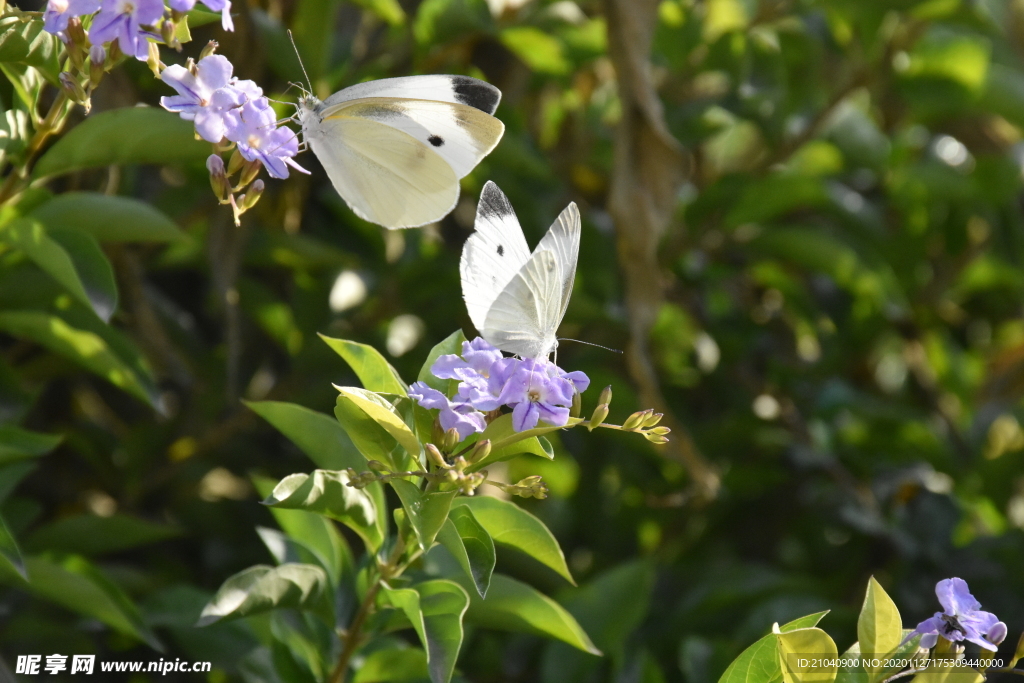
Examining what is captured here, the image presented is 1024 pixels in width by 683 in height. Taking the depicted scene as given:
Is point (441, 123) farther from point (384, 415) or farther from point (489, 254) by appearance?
point (384, 415)

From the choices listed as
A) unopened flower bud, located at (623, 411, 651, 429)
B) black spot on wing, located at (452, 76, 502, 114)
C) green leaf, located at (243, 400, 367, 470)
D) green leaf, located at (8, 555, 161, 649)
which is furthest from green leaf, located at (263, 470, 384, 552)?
black spot on wing, located at (452, 76, 502, 114)

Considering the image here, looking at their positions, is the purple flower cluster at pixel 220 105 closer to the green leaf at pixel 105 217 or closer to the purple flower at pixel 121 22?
the purple flower at pixel 121 22

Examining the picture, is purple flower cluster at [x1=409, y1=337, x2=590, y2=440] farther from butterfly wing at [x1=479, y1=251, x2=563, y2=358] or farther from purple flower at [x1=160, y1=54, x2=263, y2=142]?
purple flower at [x1=160, y1=54, x2=263, y2=142]

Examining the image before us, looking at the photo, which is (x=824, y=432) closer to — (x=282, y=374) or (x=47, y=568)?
(x=282, y=374)

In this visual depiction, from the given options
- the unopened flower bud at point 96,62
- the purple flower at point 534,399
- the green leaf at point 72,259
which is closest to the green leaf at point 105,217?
the green leaf at point 72,259

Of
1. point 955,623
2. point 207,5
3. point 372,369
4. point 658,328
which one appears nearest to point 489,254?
point 372,369

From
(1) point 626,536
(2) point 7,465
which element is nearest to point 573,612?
(1) point 626,536
